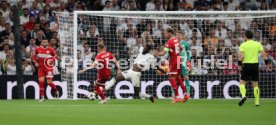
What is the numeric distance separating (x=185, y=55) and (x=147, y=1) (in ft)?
23.1

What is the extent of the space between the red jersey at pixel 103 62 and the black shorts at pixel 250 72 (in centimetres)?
415

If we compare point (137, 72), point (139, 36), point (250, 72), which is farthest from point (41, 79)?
point (250, 72)

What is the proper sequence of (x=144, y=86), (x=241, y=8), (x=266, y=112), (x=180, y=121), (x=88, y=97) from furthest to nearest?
(x=241, y=8) < (x=144, y=86) < (x=88, y=97) < (x=266, y=112) < (x=180, y=121)

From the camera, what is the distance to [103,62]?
77.3 feet

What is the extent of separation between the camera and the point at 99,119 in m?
15.1

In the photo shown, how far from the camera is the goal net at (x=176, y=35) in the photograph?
89.2 ft

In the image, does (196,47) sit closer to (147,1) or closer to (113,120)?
(147,1)

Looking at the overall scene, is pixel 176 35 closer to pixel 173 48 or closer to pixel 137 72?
pixel 137 72

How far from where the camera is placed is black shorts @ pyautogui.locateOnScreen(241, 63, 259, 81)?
69.6ft

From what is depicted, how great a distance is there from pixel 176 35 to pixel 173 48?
14.2 feet

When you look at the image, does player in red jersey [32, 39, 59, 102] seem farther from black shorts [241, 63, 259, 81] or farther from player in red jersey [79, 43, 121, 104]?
black shorts [241, 63, 259, 81]

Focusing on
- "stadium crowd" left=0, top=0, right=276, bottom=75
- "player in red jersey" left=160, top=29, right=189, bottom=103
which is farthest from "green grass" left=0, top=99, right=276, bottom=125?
"stadium crowd" left=0, top=0, right=276, bottom=75

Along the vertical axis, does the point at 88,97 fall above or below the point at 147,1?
below

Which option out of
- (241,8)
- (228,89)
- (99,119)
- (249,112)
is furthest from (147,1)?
(99,119)
